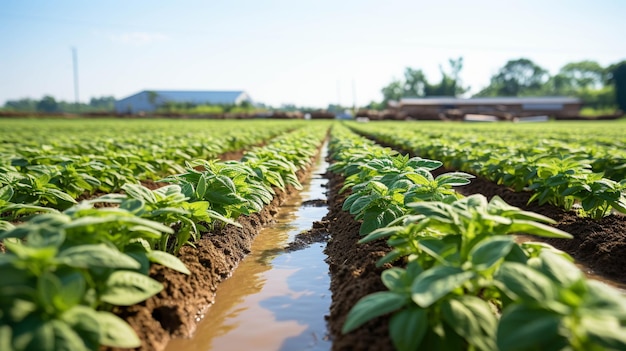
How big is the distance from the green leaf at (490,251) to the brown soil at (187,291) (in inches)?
61.2

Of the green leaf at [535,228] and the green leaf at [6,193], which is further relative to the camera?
the green leaf at [6,193]

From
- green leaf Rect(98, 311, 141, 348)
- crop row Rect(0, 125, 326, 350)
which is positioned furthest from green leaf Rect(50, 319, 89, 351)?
green leaf Rect(98, 311, 141, 348)

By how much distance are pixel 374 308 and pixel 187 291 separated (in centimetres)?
144

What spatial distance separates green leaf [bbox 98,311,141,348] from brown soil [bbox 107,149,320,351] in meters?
0.58

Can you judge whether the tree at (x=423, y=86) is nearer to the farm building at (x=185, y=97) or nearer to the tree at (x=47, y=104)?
the farm building at (x=185, y=97)

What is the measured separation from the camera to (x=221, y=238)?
385 centimetres

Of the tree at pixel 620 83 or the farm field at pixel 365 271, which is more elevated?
the tree at pixel 620 83

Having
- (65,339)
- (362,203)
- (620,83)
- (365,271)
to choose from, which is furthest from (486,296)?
(620,83)

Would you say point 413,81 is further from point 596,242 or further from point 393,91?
point 596,242

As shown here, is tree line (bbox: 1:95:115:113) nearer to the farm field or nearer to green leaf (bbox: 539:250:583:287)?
the farm field

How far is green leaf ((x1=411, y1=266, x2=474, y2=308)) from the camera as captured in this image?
1573 mm

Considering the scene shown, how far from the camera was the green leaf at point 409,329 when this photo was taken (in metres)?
1.70

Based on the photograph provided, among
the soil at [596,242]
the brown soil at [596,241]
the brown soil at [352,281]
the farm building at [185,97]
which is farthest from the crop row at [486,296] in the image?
the farm building at [185,97]

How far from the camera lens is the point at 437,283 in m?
1.65
